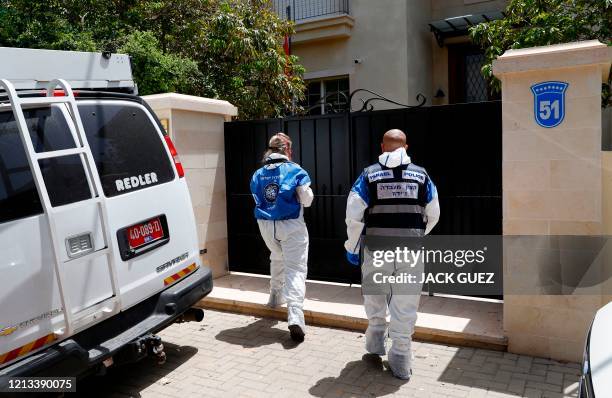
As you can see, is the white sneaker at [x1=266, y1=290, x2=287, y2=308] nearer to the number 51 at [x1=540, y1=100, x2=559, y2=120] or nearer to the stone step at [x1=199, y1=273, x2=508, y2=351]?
the stone step at [x1=199, y1=273, x2=508, y2=351]

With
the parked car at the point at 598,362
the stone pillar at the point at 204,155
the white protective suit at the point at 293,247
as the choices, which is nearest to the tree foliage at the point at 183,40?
the stone pillar at the point at 204,155

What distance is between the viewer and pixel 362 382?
422cm

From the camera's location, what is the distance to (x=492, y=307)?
18.1ft

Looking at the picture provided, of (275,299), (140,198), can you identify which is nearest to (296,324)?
(275,299)

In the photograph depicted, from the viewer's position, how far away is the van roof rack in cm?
364

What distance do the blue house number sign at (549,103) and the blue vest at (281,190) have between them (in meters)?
2.09

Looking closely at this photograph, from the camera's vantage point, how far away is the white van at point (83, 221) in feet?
10.5

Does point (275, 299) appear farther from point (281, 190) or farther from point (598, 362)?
point (598, 362)

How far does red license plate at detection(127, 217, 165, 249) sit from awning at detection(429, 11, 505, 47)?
10.1 metres

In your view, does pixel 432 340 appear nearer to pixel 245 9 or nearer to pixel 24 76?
pixel 24 76

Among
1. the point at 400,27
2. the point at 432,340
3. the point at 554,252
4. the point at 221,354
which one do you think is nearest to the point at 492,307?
the point at 432,340

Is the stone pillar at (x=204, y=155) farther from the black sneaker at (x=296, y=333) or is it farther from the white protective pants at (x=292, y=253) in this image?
the black sneaker at (x=296, y=333)

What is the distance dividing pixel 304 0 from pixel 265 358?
11512 mm

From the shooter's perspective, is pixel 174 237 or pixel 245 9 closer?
pixel 174 237
